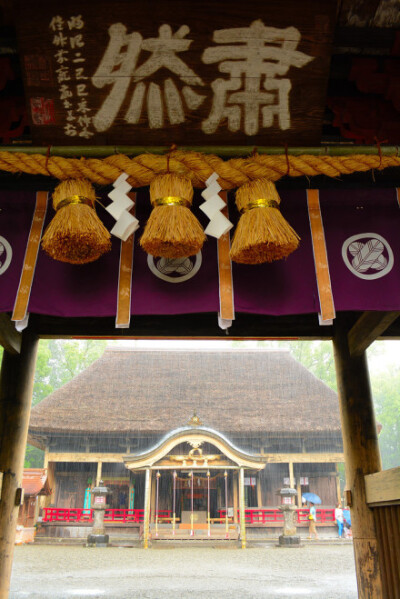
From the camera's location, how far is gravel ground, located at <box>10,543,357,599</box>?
691 centimetres

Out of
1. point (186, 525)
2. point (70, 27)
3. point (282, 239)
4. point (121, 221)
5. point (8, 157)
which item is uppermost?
point (70, 27)

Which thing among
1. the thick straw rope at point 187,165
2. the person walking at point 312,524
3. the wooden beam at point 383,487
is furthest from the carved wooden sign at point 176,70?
the person walking at point 312,524

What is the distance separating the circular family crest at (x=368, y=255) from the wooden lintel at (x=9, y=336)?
2.55 metres

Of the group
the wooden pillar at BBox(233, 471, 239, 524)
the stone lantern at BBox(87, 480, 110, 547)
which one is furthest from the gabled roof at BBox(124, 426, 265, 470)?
the wooden pillar at BBox(233, 471, 239, 524)

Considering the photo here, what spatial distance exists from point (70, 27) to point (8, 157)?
0.68m

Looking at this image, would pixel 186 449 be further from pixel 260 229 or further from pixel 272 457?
pixel 260 229

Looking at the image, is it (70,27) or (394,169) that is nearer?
(70,27)

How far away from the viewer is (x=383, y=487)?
9.74 feet

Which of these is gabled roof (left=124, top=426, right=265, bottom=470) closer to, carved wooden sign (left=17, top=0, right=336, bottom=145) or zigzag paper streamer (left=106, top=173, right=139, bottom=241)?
zigzag paper streamer (left=106, top=173, right=139, bottom=241)

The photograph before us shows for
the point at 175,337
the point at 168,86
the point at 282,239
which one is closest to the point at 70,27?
the point at 168,86

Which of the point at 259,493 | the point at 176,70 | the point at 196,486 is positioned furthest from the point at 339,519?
the point at 176,70

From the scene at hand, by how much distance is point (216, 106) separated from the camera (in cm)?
226

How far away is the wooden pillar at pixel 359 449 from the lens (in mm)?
3406

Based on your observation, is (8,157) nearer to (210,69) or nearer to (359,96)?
(210,69)
